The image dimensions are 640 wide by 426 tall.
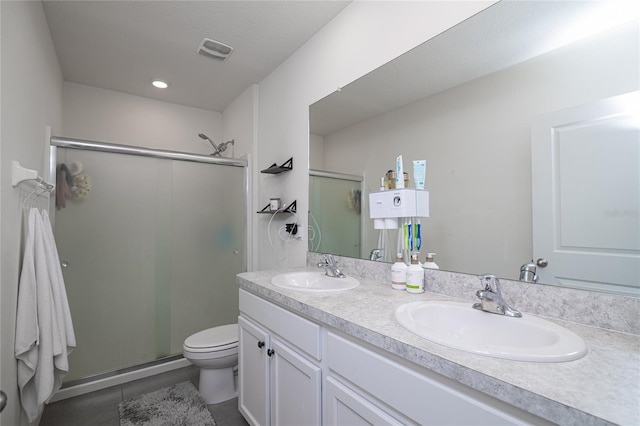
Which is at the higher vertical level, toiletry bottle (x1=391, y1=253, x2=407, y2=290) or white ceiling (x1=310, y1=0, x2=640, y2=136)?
white ceiling (x1=310, y1=0, x2=640, y2=136)

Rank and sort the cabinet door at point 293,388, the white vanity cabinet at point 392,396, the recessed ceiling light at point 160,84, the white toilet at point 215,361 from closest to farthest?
the white vanity cabinet at point 392,396
the cabinet door at point 293,388
the white toilet at point 215,361
the recessed ceiling light at point 160,84

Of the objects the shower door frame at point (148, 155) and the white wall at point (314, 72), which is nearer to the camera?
the white wall at point (314, 72)

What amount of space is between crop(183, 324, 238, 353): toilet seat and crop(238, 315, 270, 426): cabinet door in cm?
30

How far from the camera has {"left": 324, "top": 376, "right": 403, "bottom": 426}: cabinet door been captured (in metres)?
0.81

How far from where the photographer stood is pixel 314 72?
2.01 m

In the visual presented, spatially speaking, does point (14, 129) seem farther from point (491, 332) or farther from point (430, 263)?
point (491, 332)

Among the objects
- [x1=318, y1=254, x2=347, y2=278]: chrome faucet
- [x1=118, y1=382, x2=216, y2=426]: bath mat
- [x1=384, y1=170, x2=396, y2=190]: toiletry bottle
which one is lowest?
[x1=118, y1=382, x2=216, y2=426]: bath mat

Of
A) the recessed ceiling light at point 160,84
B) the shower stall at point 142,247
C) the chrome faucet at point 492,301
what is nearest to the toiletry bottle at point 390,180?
the chrome faucet at point 492,301

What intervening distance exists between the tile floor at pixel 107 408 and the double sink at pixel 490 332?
1391 millimetres

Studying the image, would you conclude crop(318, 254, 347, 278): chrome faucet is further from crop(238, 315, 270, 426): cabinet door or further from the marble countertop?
the marble countertop

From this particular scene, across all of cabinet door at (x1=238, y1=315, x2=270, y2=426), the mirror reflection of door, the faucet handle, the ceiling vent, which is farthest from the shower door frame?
the faucet handle

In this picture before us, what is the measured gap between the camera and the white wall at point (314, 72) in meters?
1.35

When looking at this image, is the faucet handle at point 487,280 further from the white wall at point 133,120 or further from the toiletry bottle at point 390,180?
the white wall at point 133,120

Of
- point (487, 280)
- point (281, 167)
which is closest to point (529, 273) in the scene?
point (487, 280)
